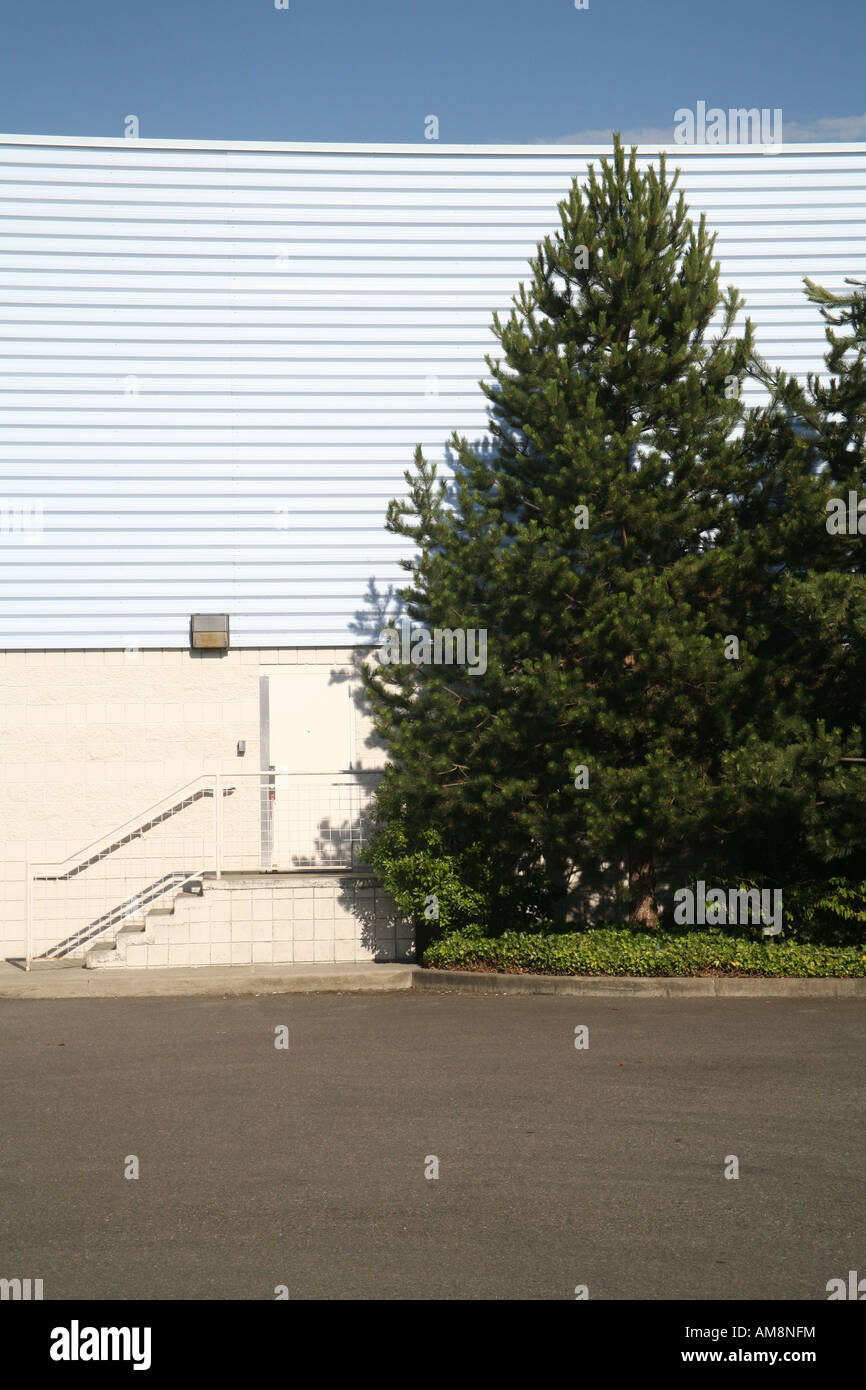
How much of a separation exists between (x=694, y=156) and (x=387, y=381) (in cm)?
514

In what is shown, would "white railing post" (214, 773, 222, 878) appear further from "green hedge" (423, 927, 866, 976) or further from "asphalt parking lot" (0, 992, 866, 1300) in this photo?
"asphalt parking lot" (0, 992, 866, 1300)

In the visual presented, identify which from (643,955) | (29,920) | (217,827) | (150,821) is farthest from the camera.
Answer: (150,821)

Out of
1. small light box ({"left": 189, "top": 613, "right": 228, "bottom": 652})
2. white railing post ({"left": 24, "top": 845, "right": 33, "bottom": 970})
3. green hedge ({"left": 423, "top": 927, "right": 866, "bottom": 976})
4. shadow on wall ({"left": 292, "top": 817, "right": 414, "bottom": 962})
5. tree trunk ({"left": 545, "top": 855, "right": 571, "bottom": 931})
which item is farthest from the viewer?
small light box ({"left": 189, "top": 613, "right": 228, "bottom": 652})

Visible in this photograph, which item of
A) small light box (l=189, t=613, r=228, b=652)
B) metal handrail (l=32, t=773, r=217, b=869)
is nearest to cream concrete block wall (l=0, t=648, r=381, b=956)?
metal handrail (l=32, t=773, r=217, b=869)

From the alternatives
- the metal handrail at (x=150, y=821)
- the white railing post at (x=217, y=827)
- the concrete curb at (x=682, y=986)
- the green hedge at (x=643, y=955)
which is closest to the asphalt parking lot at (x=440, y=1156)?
the concrete curb at (x=682, y=986)

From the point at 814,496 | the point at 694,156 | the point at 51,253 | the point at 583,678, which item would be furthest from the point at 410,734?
the point at 694,156

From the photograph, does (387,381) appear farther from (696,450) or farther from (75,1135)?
(75,1135)

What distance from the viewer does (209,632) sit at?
50.4ft

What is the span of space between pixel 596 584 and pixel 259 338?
668 cm

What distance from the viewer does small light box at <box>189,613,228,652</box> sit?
603 inches

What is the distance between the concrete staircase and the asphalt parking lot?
2863mm

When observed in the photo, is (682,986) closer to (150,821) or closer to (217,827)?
(217,827)

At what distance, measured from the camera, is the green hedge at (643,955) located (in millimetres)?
11922

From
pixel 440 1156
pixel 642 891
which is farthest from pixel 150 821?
pixel 440 1156
